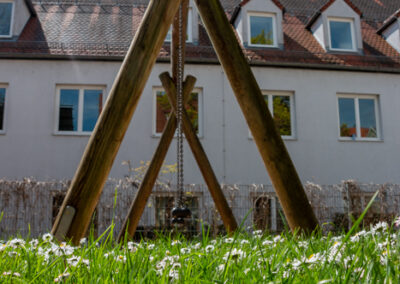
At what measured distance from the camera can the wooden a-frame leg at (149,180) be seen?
5371mm

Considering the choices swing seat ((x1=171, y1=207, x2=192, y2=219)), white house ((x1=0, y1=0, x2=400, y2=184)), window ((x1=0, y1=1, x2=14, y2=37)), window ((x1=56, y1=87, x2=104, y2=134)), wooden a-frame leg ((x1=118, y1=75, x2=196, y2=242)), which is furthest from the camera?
window ((x1=0, y1=1, x2=14, y2=37))

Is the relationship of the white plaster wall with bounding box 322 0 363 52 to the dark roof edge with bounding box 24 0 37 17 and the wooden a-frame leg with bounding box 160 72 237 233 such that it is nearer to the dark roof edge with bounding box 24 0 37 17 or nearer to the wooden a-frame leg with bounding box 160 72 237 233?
the dark roof edge with bounding box 24 0 37 17

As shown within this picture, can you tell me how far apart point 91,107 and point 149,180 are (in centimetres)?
903

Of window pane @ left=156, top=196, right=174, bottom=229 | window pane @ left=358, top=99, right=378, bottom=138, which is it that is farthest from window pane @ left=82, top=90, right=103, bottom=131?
window pane @ left=358, top=99, right=378, bottom=138

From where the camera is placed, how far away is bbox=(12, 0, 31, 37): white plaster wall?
14875 millimetres

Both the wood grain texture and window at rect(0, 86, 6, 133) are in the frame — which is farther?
window at rect(0, 86, 6, 133)

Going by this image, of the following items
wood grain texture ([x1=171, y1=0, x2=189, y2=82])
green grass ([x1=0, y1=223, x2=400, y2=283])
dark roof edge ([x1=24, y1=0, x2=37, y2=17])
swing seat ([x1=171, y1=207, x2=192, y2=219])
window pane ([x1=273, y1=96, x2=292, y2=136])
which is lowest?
green grass ([x1=0, y1=223, x2=400, y2=283])

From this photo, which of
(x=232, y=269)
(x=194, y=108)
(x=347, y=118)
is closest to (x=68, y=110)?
(x=194, y=108)

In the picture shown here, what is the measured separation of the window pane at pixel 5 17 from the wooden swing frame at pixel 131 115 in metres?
13.5

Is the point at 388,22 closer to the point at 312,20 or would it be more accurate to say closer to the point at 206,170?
the point at 312,20

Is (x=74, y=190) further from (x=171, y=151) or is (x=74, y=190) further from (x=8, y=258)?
(x=171, y=151)

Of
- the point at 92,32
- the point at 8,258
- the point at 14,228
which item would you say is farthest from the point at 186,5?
the point at 92,32

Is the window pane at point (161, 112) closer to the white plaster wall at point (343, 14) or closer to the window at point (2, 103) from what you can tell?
the window at point (2, 103)

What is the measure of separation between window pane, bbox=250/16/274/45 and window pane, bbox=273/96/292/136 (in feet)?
7.75
